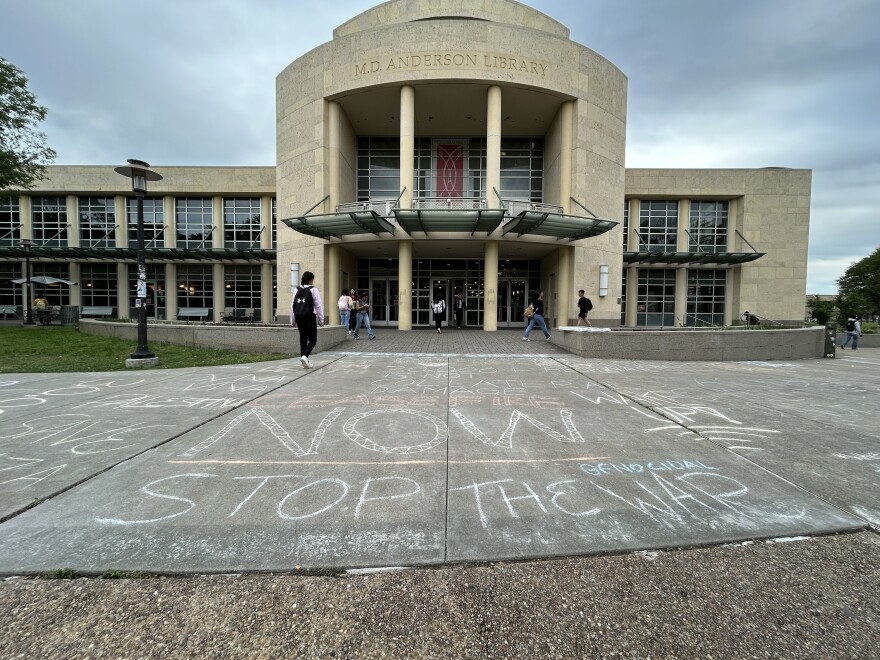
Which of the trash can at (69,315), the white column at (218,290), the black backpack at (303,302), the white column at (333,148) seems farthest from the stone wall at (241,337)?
the white column at (218,290)

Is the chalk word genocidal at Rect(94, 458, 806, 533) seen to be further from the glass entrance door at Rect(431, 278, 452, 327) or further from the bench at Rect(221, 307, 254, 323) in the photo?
the bench at Rect(221, 307, 254, 323)

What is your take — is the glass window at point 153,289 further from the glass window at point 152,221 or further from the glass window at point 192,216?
the glass window at point 192,216

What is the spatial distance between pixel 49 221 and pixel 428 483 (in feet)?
135

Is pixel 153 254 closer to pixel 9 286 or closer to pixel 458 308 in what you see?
pixel 9 286

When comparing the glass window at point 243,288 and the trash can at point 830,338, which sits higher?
the glass window at point 243,288

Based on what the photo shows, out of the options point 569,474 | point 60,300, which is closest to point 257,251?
point 60,300

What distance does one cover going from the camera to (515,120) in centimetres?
2144

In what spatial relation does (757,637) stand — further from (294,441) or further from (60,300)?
(60,300)

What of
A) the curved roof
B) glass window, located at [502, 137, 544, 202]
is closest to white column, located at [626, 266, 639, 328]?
glass window, located at [502, 137, 544, 202]

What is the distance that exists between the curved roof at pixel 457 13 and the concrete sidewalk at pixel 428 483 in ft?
75.0

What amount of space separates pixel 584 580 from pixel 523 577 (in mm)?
327

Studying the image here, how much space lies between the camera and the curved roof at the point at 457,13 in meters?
20.5

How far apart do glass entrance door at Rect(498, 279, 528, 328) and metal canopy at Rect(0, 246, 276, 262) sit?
16.1 m

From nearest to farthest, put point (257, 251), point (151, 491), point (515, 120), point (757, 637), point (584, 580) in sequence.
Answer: point (757, 637) → point (584, 580) → point (151, 491) → point (515, 120) → point (257, 251)
